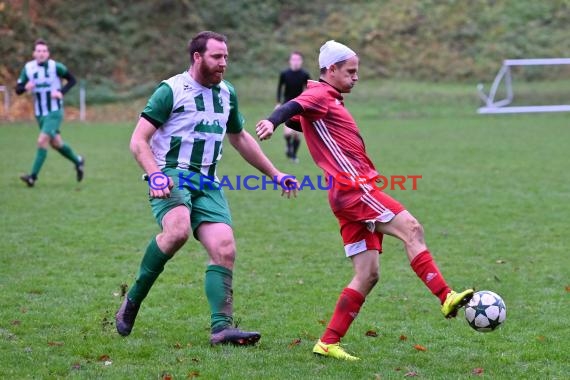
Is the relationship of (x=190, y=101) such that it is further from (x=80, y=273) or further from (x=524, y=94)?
(x=524, y=94)

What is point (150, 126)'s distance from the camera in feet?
16.8

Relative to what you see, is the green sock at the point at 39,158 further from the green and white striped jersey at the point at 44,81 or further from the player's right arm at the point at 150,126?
the player's right arm at the point at 150,126

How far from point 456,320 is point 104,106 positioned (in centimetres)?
2420

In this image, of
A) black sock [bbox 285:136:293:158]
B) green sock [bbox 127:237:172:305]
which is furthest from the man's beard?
black sock [bbox 285:136:293:158]

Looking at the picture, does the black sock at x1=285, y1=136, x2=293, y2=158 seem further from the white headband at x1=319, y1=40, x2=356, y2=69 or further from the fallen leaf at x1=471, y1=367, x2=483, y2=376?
the fallen leaf at x1=471, y1=367, x2=483, y2=376

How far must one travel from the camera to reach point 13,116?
26719 millimetres

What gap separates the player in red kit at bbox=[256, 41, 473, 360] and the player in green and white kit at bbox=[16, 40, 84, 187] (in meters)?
8.40

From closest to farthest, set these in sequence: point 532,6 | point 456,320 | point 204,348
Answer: point 204,348 < point 456,320 < point 532,6

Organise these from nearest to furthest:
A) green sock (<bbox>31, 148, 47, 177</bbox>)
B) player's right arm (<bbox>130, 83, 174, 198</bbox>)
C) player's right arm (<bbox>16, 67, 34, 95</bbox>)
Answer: player's right arm (<bbox>130, 83, 174, 198</bbox>)
player's right arm (<bbox>16, 67, 34, 95</bbox>)
green sock (<bbox>31, 148, 47, 177</bbox>)

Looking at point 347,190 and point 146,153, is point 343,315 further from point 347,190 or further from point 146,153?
point 146,153

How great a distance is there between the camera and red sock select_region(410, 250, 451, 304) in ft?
15.6

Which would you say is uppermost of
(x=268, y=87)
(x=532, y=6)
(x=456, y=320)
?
(x=532, y=6)

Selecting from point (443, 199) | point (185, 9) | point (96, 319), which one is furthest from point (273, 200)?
point (185, 9)

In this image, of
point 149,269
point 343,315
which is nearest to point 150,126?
point 149,269
